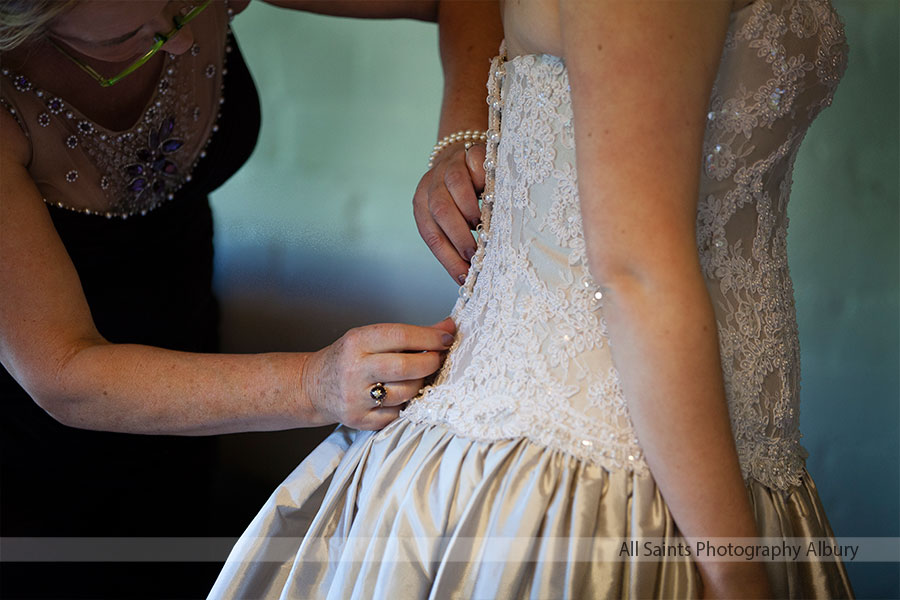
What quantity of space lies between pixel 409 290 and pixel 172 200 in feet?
2.08

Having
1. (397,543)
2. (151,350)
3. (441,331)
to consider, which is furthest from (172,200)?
(397,543)

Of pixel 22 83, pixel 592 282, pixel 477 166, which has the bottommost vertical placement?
pixel 592 282

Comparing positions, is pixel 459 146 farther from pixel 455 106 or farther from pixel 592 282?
pixel 592 282

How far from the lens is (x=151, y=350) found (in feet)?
3.33

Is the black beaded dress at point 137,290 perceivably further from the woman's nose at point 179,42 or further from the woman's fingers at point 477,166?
the woman's fingers at point 477,166

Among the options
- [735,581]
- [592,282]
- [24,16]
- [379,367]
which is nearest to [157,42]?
[24,16]

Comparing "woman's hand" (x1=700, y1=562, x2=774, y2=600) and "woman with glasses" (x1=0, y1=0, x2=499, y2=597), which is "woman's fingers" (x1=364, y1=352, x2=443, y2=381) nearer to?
"woman with glasses" (x1=0, y1=0, x2=499, y2=597)

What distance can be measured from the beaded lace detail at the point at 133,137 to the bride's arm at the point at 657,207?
853mm

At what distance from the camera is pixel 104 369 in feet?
3.26

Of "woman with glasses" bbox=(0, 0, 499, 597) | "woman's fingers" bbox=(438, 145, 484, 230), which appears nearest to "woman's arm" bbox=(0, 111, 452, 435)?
"woman with glasses" bbox=(0, 0, 499, 597)

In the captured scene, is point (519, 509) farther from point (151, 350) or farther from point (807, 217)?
point (807, 217)

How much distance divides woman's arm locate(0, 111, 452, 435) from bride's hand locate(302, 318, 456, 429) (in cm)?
2

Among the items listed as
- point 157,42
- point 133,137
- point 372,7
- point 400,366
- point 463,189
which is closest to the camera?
point 400,366

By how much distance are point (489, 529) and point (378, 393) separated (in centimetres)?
20
